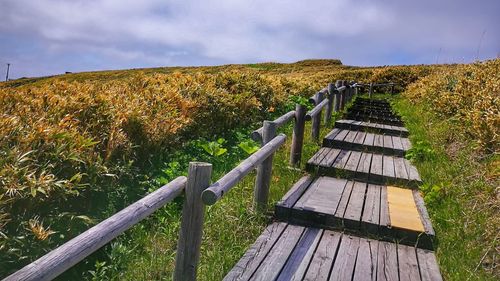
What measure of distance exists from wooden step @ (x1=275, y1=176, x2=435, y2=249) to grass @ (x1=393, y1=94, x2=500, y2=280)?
216 mm

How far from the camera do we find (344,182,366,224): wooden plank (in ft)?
15.3

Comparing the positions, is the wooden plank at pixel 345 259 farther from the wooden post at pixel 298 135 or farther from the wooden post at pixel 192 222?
the wooden post at pixel 298 135

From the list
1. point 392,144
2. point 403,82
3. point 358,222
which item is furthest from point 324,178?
point 403,82

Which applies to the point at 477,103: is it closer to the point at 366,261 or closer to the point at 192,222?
the point at 366,261

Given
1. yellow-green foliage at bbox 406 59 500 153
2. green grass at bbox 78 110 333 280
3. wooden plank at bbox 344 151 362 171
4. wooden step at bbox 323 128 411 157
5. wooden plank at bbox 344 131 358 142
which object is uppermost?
yellow-green foliage at bbox 406 59 500 153

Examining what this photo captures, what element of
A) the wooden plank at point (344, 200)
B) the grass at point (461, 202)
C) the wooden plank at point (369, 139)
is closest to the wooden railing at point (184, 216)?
the wooden plank at point (344, 200)

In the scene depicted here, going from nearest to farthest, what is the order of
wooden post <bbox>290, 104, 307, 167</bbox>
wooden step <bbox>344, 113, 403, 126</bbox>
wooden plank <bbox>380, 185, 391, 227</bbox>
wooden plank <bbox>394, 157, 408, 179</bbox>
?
wooden plank <bbox>380, 185, 391, 227</bbox>
wooden plank <bbox>394, 157, 408, 179</bbox>
wooden post <bbox>290, 104, 307, 167</bbox>
wooden step <bbox>344, 113, 403, 126</bbox>

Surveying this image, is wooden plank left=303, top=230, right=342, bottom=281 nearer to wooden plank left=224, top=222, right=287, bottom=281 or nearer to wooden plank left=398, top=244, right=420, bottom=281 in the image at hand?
wooden plank left=224, top=222, right=287, bottom=281

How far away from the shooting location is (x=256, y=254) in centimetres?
389

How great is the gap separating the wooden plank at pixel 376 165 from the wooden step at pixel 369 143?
0.27 metres

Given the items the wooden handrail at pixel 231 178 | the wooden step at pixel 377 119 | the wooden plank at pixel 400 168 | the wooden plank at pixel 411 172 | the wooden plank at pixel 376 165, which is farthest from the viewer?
the wooden step at pixel 377 119

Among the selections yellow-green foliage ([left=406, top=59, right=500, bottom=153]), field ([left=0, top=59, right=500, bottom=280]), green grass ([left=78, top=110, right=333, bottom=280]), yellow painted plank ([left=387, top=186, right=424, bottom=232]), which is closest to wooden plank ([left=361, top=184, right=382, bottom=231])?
yellow painted plank ([left=387, top=186, right=424, bottom=232])

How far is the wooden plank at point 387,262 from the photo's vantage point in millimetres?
Result: 3652

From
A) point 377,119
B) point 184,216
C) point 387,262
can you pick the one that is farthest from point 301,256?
point 377,119
